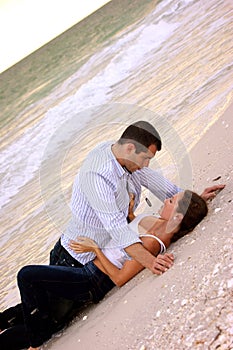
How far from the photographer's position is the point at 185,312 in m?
2.64

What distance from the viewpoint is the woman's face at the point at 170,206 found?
368 centimetres

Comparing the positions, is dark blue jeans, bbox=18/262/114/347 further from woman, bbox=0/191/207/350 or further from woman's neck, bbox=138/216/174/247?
woman's neck, bbox=138/216/174/247

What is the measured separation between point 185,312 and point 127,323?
0.55m

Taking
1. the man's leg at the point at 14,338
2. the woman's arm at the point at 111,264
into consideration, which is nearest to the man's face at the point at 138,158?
the woman's arm at the point at 111,264

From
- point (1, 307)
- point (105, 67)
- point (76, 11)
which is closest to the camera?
point (1, 307)

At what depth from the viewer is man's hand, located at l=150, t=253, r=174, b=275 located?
3354 mm

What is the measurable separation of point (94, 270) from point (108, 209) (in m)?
0.52

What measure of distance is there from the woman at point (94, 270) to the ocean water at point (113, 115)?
2.34ft

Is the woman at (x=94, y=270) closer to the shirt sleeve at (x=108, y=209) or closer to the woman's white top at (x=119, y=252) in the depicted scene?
the woman's white top at (x=119, y=252)

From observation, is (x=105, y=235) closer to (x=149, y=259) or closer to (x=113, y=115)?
(x=149, y=259)

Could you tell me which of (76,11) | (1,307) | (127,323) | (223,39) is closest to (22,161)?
(223,39)

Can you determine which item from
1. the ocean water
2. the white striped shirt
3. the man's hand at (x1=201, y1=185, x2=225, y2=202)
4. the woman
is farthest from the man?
the ocean water

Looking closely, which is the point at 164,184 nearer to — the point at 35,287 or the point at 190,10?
the point at 35,287

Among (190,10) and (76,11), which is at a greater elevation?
(76,11)
